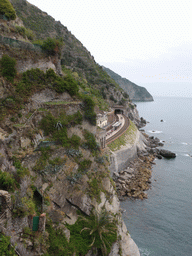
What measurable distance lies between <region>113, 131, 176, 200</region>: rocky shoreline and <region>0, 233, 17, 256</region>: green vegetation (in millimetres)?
32491

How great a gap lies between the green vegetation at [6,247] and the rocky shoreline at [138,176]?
3249 cm

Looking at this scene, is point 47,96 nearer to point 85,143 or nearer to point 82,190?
point 85,143

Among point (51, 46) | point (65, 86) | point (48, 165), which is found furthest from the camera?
point (51, 46)

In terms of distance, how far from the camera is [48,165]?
867 inches

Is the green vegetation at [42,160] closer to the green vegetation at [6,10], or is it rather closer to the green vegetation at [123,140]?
the green vegetation at [6,10]

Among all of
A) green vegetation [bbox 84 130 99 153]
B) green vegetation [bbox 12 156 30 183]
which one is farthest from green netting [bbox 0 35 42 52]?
green vegetation [bbox 12 156 30 183]

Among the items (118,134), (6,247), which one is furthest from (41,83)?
(118,134)

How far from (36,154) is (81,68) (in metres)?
92.7

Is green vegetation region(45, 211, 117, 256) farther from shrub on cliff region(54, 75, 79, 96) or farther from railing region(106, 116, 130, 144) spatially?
railing region(106, 116, 130, 144)

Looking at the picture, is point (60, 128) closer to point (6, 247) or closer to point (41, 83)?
point (41, 83)

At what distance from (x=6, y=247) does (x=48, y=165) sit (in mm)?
10605

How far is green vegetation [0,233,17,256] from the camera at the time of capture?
11752mm

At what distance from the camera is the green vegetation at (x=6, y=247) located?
11.8 meters

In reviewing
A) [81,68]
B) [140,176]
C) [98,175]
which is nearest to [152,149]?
[140,176]
